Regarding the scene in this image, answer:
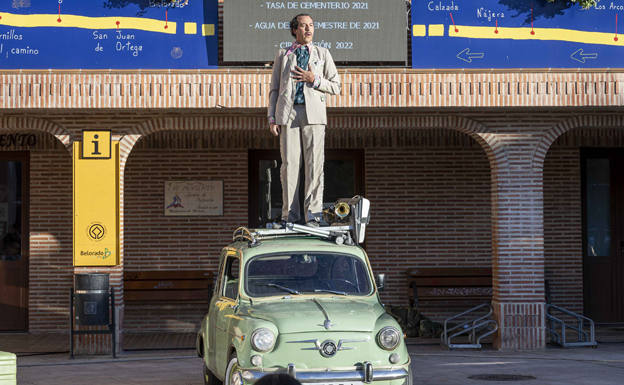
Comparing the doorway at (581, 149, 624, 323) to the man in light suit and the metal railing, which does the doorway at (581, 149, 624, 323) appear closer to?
the metal railing

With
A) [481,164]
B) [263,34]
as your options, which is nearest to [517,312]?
[481,164]

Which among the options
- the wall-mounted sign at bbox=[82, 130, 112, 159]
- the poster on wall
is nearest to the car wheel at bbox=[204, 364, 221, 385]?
the wall-mounted sign at bbox=[82, 130, 112, 159]

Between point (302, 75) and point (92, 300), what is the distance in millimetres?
4929

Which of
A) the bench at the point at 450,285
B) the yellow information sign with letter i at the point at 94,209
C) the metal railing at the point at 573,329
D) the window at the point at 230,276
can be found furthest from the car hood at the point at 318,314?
the bench at the point at 450,285

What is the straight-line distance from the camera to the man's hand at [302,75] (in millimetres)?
9953

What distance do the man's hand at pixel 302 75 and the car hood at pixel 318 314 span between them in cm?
258

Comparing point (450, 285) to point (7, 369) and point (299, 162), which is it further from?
point (7, 369)

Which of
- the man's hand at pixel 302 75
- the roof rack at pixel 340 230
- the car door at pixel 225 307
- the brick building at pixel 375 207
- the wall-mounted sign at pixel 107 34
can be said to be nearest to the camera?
the car door at pixel 225 307

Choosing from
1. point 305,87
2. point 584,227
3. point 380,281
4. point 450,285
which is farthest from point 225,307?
point 584,227

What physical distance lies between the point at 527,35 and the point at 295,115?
4949 mm

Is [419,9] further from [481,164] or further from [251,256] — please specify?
[251,256]

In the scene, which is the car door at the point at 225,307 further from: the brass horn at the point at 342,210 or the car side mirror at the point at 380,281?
the car side mirror at the point at 380,281

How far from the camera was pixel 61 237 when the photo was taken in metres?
16.2

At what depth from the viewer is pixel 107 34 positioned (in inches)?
523
